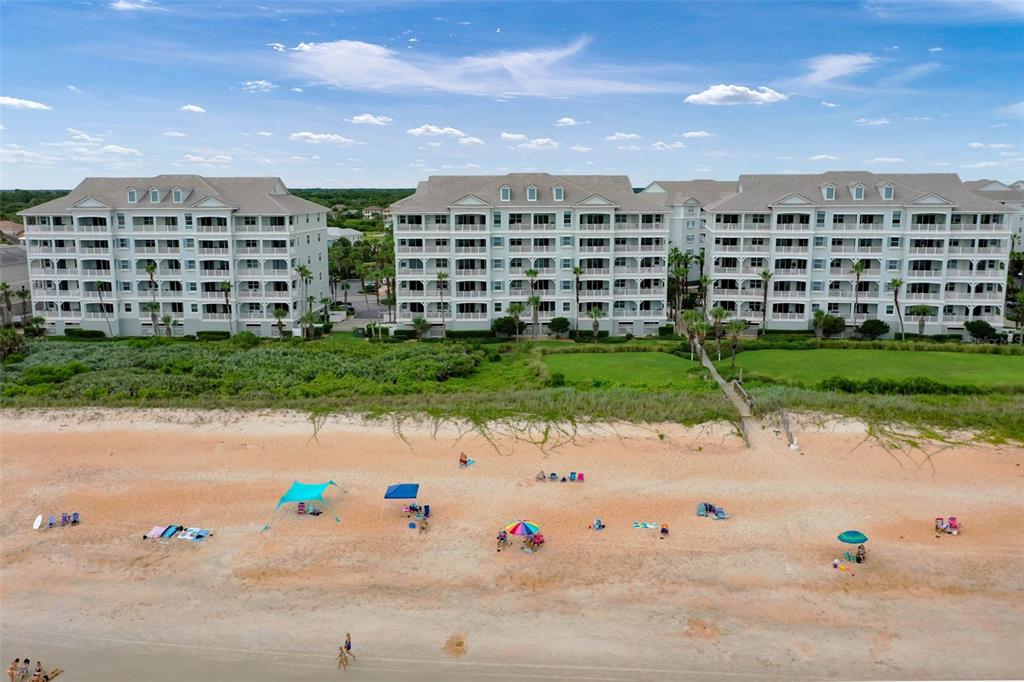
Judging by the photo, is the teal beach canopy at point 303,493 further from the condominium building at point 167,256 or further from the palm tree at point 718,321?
the condominium building at point 167,256

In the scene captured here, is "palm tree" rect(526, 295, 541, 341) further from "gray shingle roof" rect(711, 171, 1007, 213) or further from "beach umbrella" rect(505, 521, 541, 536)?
"beach umbrella" rect(505, 521, 541, 536)

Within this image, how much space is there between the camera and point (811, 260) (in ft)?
219

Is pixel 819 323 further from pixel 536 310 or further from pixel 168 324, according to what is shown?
pixel 168 324

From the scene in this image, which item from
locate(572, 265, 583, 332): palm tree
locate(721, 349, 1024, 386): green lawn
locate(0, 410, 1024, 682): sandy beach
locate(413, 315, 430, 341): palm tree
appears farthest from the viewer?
locate(572, 265, 583, 332): palm tree

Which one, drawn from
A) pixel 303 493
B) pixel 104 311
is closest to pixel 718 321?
pixel 303 493

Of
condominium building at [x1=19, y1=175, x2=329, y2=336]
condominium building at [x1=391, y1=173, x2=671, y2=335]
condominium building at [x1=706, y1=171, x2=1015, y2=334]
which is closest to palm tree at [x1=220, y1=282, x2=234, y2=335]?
condominium building at [x1=19, y1=175, x2=329, y2=336]

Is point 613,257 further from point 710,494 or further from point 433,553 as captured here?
point 433,553

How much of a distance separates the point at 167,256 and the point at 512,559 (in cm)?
5166

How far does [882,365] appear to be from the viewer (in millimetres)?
53250

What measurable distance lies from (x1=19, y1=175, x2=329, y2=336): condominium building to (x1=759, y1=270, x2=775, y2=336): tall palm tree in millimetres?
38255

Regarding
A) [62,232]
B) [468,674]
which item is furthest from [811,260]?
[62,232]

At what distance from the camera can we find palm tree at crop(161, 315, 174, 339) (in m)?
65.9

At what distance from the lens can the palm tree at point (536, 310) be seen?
6316 cm

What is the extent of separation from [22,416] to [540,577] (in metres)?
30.9
